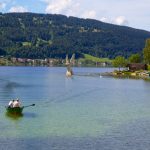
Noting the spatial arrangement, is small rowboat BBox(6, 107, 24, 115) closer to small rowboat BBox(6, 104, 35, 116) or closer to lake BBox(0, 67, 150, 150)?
small rowboat BBox(6, 104, 35, 116)

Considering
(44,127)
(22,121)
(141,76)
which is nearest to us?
(44,127)

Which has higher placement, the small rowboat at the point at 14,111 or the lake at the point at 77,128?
the small rowboat at the point at 14,111

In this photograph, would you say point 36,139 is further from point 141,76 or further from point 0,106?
point 141,76

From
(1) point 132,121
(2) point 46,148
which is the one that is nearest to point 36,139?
(2) point 46,148

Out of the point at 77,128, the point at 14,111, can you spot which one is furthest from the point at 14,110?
the point at 77,128

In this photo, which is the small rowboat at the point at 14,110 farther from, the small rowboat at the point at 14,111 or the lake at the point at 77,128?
the lake at the point at 77,128

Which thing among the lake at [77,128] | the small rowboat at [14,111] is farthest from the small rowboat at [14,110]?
the lake at [77,128]

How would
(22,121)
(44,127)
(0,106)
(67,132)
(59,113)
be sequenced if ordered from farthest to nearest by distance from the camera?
(0,106) → (59,113) → (22,121) → (44,127) → (67,132)

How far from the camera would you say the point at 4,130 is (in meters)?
54.0

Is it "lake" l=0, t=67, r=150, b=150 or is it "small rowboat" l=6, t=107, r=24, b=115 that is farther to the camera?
"small rowboat" l=6, t=107, r=24, b=115

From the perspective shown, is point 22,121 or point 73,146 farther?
point 22,121

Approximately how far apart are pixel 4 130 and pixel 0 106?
25925 mm

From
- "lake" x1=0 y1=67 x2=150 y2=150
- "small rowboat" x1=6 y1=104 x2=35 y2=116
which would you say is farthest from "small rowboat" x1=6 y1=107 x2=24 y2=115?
"lake" x1=0 y1=67 x2=150 y2=150

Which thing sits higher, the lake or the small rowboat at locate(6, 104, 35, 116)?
the small rowboat at locate(6, 104, 35, 116)
